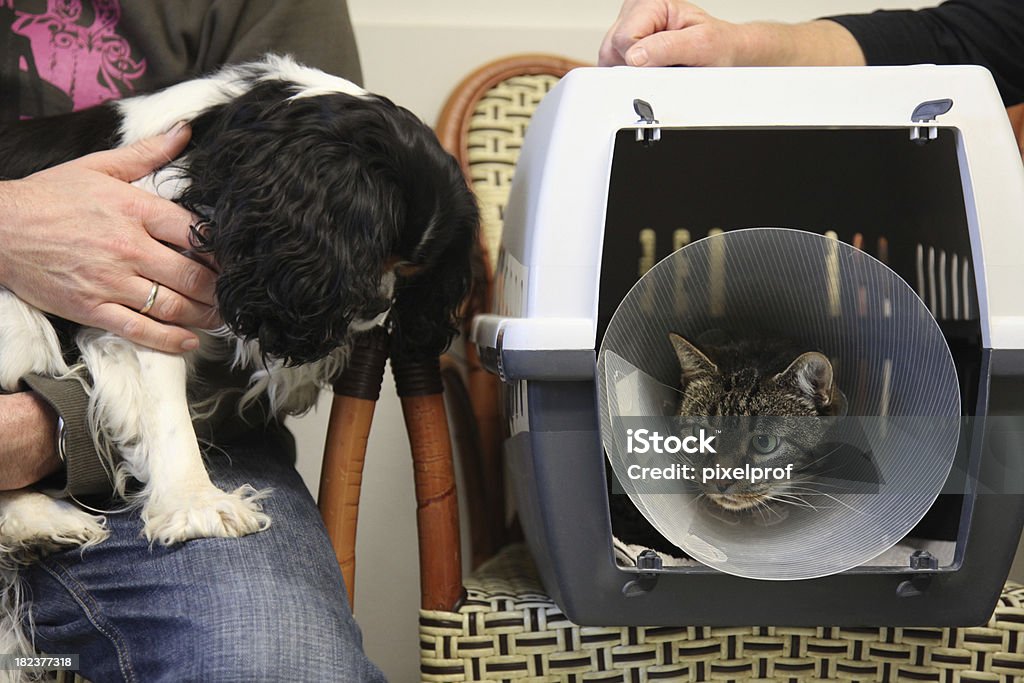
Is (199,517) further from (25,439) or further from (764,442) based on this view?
(764,442)

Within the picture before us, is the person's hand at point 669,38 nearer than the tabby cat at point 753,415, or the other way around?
the tabby cat at point 753,415

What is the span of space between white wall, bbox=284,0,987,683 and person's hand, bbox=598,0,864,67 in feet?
2.29

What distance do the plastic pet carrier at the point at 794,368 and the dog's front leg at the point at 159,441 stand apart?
35cm

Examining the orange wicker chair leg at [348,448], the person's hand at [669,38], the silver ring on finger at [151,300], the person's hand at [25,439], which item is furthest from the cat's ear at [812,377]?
the person's hand at [25,439]

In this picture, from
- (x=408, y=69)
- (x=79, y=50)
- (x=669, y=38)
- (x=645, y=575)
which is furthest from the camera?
(x=408, y=69)

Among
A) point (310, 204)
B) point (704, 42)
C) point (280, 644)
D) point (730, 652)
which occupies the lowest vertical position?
point (730, 652)

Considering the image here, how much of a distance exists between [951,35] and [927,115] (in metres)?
0.52

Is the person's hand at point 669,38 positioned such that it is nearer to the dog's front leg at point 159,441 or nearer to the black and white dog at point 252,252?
the black and white dog at point 252,252

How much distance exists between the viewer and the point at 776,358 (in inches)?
42.7

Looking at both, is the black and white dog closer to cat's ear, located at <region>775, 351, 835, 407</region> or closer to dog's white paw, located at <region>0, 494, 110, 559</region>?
dog's white paw, located at <region>0, 494, 110, 559</region>

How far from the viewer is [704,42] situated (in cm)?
113

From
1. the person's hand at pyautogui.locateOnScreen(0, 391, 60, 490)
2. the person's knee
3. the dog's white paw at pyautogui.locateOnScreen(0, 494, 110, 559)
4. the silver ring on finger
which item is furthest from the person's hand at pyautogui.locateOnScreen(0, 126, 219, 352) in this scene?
the person's knee

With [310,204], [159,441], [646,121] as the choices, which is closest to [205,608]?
[159,441]

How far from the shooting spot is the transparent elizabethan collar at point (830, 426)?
→ 3.03ft
